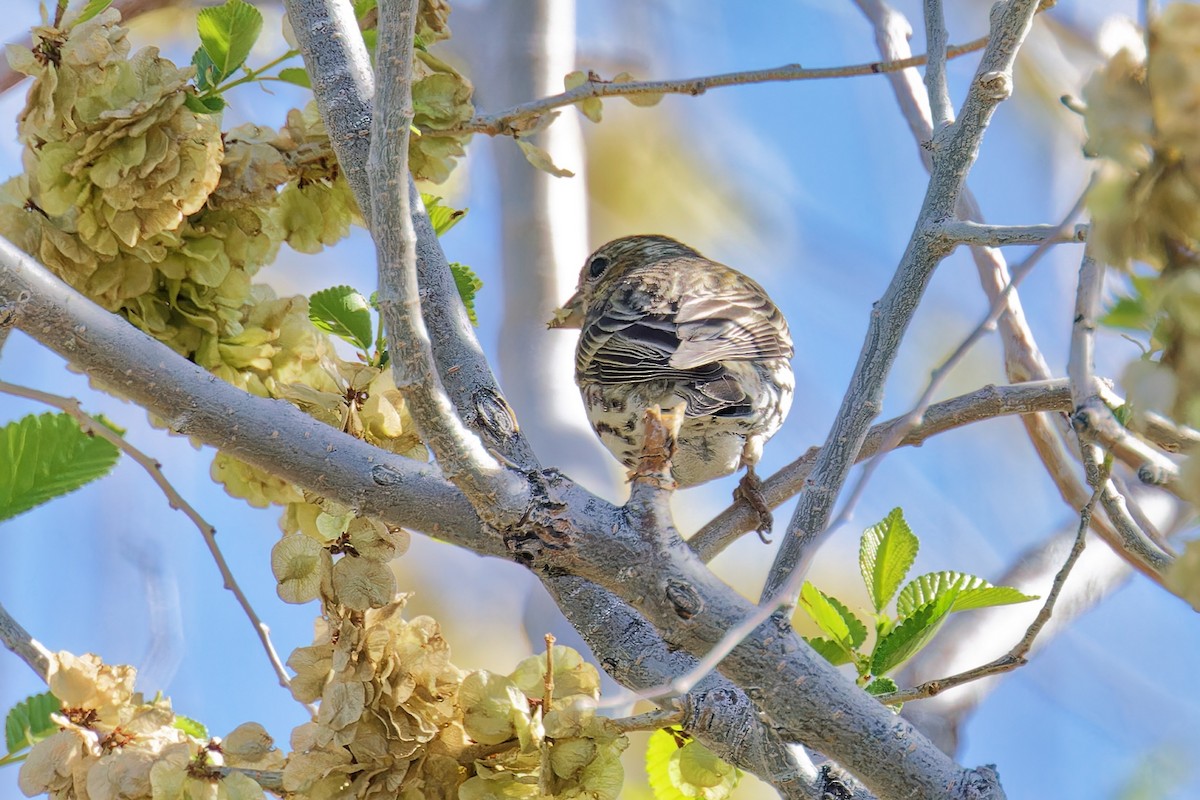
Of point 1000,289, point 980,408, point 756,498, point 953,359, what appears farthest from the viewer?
point 1000,289

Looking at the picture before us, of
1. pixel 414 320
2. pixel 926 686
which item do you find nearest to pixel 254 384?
pixel 414 320

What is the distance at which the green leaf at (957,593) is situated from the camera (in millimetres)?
1841

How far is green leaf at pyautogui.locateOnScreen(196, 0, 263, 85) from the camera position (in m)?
1.88

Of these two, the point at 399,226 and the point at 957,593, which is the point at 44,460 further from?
the point at 957,593

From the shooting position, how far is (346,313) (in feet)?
6.48

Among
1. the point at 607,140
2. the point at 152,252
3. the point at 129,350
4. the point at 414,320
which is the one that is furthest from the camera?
the point at 607,140

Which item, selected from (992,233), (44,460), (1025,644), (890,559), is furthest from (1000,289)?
(44,460)

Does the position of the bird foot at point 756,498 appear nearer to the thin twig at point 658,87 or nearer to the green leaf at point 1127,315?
the thin twig at point 658,87

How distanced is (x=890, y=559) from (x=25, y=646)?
135 centimetres

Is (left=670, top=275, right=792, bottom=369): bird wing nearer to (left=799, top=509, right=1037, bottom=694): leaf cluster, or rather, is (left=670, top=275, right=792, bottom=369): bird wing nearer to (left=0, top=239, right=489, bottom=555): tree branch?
(left=799, top=509, right=1037, bottom=694): leaf cluster

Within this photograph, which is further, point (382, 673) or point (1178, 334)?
point (382, 673)

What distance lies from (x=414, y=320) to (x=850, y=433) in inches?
23.3

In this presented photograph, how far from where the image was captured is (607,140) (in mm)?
6395

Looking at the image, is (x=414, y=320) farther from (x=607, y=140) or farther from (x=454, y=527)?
(x=607, y=140)
